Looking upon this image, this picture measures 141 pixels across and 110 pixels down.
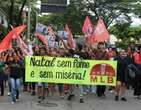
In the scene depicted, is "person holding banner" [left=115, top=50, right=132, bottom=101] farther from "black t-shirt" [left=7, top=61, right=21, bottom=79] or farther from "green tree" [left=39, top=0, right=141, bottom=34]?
"green tree" [left=39, top=0, right=141, bottom=34]

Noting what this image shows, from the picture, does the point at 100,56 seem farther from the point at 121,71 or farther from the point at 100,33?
the point at 100,33

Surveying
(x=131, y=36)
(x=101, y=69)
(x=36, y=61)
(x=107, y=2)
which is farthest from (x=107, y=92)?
(x=107, y=2)

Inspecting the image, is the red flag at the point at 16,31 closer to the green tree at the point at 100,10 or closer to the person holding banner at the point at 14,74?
the person holding banner at the point at 14,74

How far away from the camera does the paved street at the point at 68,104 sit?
51.1 ft

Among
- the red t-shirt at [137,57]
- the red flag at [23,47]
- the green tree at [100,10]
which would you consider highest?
the green tree at [100,10]

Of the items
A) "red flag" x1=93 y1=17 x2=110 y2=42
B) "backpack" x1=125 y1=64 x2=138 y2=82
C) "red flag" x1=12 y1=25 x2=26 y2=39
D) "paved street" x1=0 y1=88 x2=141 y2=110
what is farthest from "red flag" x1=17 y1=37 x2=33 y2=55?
"red flag" x1=93 y1=17 x2=110 y2=42

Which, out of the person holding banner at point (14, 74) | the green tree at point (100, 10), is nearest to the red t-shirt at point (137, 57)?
the person holding banner at point (14, 74)

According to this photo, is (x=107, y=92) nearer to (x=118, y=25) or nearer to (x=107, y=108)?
(x=107, y=108)

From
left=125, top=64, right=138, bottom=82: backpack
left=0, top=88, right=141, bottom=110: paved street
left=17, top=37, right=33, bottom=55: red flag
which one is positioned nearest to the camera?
left=0, top=88, right=141, bottom=110: paved street

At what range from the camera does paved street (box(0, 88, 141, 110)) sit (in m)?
15.6

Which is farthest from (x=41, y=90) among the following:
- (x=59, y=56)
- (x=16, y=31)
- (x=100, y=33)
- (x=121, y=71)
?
(x=100, y=33)

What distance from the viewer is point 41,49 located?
1728 centimetres

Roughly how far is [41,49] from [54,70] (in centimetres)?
79

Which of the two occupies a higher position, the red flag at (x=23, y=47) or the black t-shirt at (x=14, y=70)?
the red flag at (x=23, y=47)
